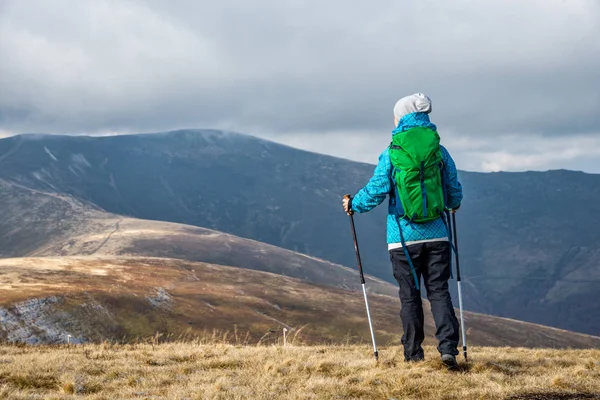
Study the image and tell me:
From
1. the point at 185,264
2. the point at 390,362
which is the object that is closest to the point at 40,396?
the point at 390,362

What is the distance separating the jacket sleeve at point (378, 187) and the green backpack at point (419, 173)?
0.22m

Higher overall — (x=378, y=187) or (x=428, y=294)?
(x=378, y=187)

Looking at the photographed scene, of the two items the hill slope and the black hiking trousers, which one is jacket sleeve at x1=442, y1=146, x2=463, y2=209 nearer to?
the black hiking trousers

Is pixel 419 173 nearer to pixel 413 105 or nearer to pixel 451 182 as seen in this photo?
pixel 451 182

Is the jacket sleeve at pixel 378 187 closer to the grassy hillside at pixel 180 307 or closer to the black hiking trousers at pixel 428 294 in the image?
the black hiking trousers at pixel 428 294

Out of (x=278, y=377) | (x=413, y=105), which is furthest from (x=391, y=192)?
(x=278, y=377)

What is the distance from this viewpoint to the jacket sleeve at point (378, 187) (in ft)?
33.7

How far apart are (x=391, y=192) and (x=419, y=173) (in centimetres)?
73

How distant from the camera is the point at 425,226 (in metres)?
10.1

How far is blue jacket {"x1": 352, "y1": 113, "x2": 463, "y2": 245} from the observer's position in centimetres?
1015

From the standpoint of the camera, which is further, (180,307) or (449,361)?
(180,307)

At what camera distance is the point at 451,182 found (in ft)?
34.8

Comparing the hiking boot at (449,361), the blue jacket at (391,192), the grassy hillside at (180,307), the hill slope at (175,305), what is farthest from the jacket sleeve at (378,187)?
the hill slope at (175,305)

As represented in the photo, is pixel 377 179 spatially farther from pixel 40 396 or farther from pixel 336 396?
pixel 40 396
